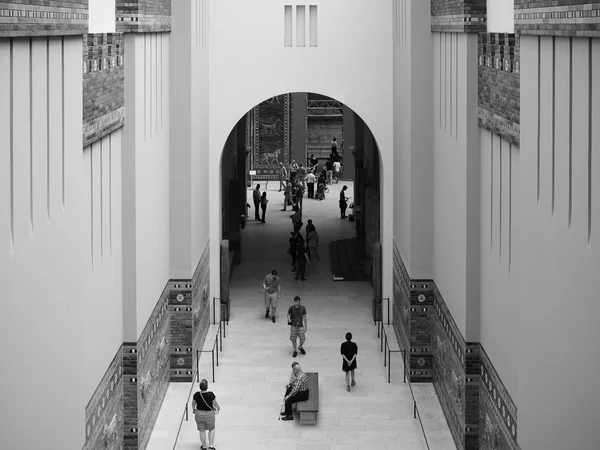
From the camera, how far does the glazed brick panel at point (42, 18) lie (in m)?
8.69

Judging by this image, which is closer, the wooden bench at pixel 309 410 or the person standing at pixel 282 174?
the wooden bench at pixel 309 410

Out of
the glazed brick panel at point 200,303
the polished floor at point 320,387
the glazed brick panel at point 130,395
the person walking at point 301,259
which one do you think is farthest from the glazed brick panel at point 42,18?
the person walking at point 301,259

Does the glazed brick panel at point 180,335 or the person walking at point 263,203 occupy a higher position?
the person walking at point 263,203

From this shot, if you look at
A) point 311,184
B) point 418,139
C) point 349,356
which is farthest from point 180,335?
point 311,184

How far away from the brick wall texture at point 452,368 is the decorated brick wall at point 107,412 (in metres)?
4.88

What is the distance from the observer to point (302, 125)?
4612 cm

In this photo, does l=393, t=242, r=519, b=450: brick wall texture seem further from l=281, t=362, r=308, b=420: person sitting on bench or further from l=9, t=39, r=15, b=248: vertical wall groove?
l=9, t=39, r=15, b=248: vertical wall groove

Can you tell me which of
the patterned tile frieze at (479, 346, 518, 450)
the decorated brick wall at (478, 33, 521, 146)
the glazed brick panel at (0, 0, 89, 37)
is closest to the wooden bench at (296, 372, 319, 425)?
the patterned tile frieze at (479, 346, 518, 450)

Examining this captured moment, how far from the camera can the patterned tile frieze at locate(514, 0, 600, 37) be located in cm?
870

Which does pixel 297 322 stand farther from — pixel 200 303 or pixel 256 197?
pixel 256 197

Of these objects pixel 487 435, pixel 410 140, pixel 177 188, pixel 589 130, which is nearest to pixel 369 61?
pixel 410 140

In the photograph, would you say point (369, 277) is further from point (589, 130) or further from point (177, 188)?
point (589, 130)

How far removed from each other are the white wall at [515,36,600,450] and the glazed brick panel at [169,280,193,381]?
9244 mm

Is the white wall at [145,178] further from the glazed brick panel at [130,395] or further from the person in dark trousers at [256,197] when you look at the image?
the person in dark trousers at [256,197]
